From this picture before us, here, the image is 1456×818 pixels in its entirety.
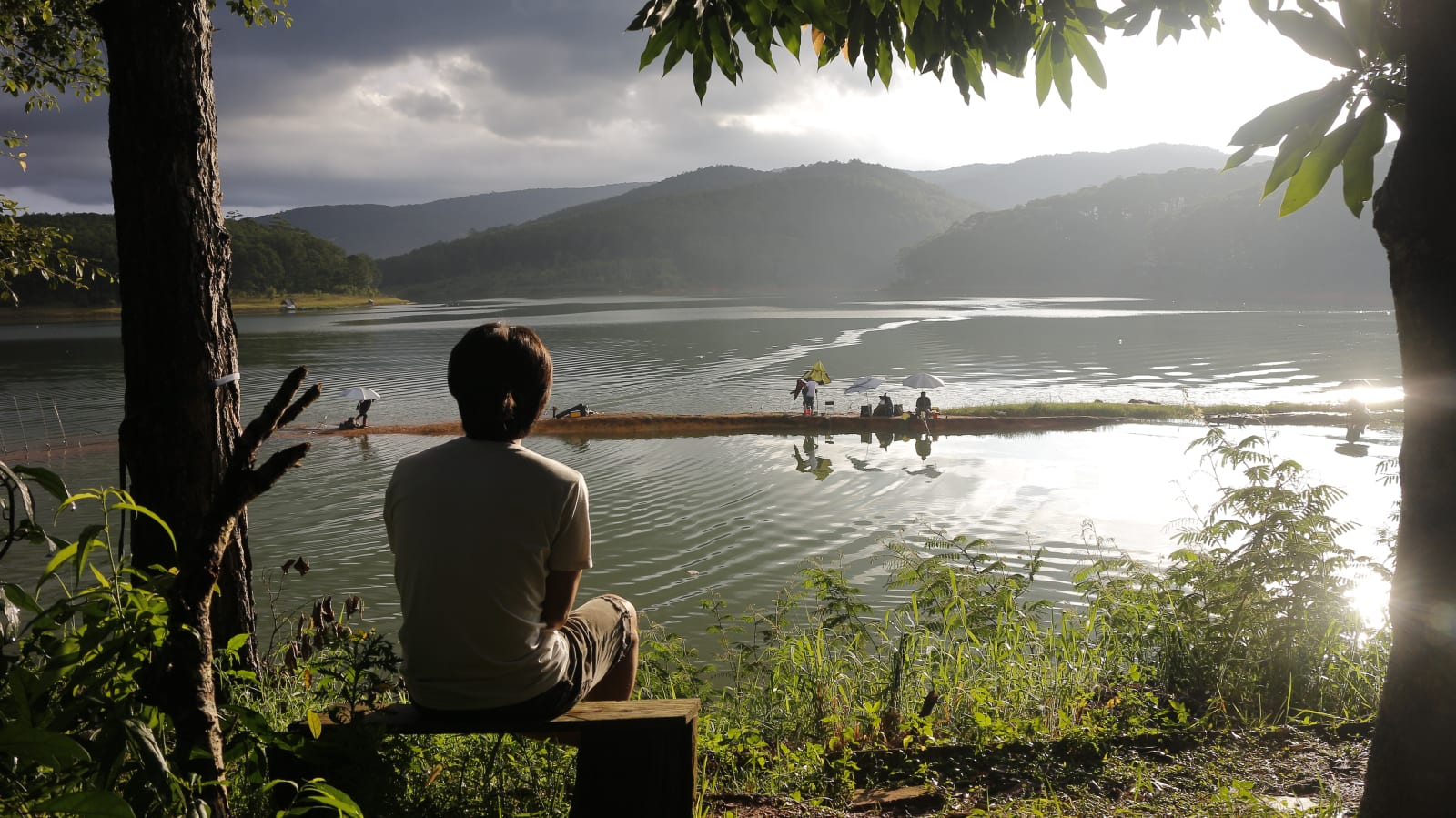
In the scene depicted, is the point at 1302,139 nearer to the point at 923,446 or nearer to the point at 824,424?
the point at 923,446

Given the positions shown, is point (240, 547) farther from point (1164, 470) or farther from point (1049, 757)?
point (1164, 470)

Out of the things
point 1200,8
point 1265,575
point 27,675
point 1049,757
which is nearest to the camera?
point 27,675

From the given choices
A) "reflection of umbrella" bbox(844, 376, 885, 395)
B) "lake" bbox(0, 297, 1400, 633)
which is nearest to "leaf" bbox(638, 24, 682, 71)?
"lake" bbox(0, 297, 1400, 633)

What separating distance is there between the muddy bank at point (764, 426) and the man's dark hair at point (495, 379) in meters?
21.1

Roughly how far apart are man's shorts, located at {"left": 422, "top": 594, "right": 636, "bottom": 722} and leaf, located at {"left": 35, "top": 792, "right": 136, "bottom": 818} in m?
1.29

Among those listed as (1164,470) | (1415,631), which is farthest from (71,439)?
(1415,631)

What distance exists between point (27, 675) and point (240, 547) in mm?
2458

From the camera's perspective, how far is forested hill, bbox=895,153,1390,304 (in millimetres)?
103938

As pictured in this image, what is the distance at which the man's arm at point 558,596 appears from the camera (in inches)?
94.3

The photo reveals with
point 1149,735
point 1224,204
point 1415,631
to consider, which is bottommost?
point 1149,735

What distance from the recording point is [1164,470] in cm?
1759

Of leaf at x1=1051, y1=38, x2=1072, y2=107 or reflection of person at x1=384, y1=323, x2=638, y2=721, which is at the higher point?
leaf at x1=1051, y1=38, x2=1072, y2=107

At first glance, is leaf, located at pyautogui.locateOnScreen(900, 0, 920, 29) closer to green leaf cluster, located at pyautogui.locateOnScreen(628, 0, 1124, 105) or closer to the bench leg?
green leaf cluster, located at pyautogui.locateOnScreen(628, 0, 1124, 105)

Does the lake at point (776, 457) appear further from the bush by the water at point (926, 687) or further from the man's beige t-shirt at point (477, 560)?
the man's beige t-shirt at point (477, 560)
